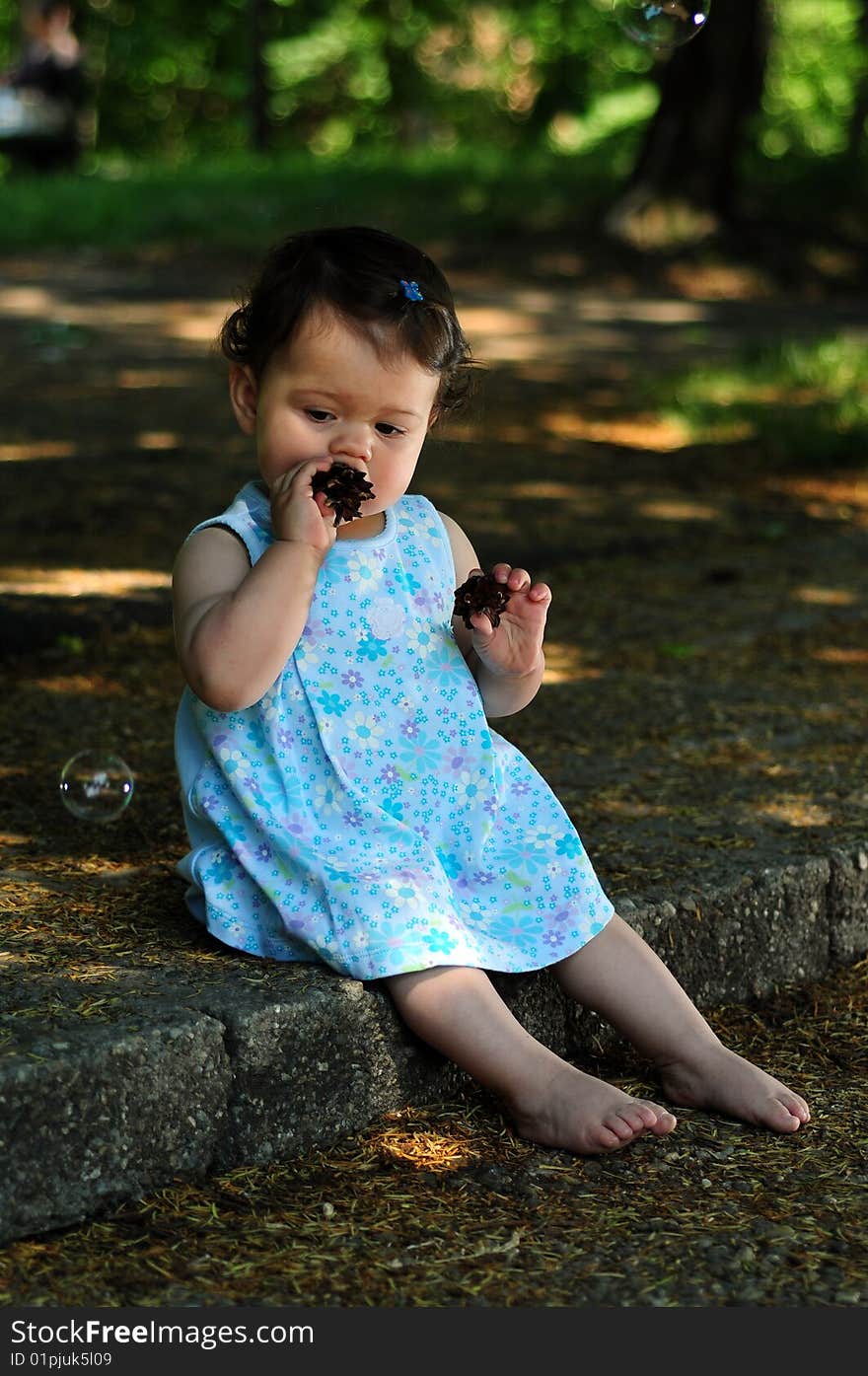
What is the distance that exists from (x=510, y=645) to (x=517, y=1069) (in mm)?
692

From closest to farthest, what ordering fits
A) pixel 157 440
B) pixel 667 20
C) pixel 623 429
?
pixel 667 20 → pixel 157 440 → pixel 623 429

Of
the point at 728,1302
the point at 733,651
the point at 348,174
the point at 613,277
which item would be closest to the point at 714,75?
the point at 613,277

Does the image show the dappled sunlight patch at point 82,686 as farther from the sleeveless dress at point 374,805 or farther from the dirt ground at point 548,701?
the sleeveless dress at point 374,805

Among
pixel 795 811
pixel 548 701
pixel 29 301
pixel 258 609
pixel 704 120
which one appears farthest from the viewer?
pixel 704 120

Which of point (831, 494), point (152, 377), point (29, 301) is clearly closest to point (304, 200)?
point (29, 301)

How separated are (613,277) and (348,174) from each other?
416 cm

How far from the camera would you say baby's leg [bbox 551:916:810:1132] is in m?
2.68

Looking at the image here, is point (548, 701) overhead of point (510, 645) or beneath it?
beneath

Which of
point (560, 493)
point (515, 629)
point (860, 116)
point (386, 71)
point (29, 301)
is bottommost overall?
point (560, 493)

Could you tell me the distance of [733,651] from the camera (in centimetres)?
472

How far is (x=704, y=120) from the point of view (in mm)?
12109

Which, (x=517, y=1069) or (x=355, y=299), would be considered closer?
(x=517, y=1069)

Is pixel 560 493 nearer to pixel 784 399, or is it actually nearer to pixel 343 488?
pixel 784 399

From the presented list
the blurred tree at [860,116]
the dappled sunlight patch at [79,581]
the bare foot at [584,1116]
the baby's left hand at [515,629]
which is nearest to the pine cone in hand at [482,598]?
the baby's left hand at [515,629]
